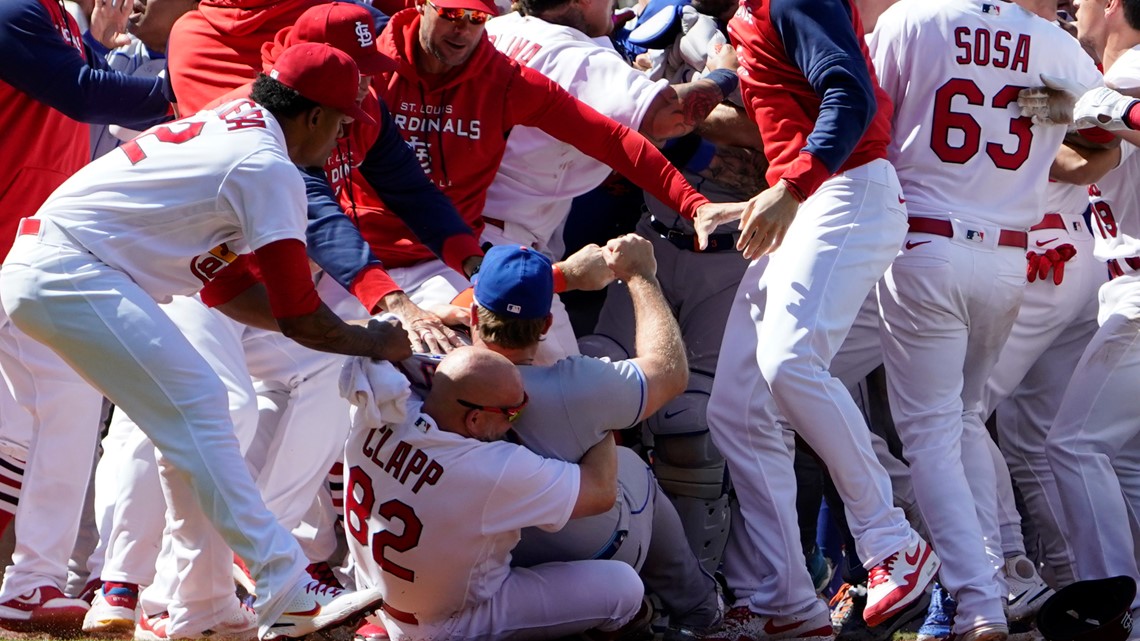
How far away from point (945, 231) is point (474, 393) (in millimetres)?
1900

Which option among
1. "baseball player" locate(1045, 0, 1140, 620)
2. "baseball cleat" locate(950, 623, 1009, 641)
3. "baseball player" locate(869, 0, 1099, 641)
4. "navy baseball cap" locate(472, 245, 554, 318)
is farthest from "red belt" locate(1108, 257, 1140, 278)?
"navy baseball cap" locate(472, 245, 554, 318)

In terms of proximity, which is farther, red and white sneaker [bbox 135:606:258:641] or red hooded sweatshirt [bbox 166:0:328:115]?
red hooded sweatshirt [bbox 166:0:328:115]

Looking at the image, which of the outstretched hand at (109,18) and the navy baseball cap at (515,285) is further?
the outstretched hand at (109,18)

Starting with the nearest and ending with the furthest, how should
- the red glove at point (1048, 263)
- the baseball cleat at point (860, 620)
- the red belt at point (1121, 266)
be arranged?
1. the baseball cleat at point (860, 620)
2. the red belt at point (1121, 266)
3. the red glove at point (1048, 263)

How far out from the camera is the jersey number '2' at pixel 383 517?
430 cm

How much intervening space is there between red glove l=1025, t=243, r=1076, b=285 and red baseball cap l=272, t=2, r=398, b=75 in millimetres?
2686

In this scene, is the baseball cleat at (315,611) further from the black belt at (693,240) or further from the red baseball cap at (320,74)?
the black belt at (693,240)

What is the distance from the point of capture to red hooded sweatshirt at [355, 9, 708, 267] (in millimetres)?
5430

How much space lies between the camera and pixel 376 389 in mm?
4121

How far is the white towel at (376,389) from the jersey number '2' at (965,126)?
7.20ft

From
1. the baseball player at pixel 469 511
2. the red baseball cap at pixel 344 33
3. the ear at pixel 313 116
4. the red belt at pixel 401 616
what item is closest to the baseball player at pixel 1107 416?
the baseball player at pixel 469 511

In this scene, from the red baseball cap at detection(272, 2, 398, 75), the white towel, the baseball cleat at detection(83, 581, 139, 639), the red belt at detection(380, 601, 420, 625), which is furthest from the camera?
the baseball cleat at detection(83, 581, 139, 639)

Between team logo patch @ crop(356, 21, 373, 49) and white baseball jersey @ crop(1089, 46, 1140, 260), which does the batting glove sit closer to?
white baseball jersey @ crop(1089, 46, 1140, 260)

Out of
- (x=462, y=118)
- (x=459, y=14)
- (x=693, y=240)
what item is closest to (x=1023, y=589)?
(x=693, y=240)
